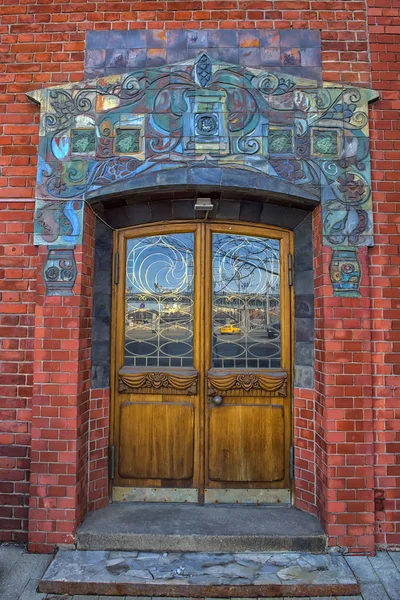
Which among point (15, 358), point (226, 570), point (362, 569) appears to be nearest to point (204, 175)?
point (15, 358)

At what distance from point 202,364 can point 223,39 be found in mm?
2816

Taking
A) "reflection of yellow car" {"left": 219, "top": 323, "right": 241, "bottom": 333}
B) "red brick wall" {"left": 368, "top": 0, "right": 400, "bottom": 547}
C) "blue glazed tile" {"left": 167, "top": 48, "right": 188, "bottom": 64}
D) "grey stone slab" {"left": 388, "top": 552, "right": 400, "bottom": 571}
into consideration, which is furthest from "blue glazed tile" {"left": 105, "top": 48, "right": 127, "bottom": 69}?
"grey stone slab" {"left": 388, "top": 552, "right": 400, "bottom": 571}

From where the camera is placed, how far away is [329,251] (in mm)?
3107

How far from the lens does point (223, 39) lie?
331cm

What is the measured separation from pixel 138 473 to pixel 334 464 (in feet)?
5.41

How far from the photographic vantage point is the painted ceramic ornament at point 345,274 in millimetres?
3080

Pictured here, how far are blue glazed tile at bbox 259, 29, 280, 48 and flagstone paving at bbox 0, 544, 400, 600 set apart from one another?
4102 millimetres

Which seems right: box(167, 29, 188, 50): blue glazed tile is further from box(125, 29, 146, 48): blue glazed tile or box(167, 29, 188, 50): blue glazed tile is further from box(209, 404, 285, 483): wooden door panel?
box(209, 404, 285, 483): wooden door panel

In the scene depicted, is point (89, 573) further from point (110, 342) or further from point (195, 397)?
point (110, 342)

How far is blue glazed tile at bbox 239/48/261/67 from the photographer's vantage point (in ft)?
10.8

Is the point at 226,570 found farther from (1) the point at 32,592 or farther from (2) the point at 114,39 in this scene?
(2) the point at 114,39

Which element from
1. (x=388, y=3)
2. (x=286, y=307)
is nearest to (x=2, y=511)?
(x=286, y=307)

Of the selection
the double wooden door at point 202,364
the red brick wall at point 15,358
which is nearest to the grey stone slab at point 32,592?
the red brick wall at point 15,358

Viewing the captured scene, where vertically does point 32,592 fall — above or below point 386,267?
below
